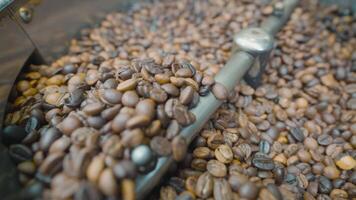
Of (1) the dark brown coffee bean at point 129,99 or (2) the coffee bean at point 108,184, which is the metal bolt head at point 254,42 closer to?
(1) the dark brown coffee bean at point 129,99

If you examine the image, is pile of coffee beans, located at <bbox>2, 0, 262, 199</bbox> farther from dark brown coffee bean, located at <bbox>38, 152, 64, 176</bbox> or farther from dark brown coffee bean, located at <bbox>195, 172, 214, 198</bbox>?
dark brown coffee bean, located at <bbox>195, 172, 214, 198</bbox>

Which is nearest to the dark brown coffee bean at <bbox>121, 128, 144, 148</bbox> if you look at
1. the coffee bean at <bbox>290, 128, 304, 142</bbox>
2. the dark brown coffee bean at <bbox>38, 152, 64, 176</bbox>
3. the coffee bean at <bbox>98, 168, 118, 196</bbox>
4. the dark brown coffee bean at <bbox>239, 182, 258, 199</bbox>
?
the coffee bean at <bbox>98, 168, 118, 196</bbox>

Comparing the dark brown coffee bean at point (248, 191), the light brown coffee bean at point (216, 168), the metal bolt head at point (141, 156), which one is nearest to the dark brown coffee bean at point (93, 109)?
the metal bolt head at point (141, 156)

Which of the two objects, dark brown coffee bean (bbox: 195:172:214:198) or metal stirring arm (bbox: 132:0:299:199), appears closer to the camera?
metal stirring arm (bbox: 132:0:299:199)

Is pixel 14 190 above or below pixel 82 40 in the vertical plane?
below

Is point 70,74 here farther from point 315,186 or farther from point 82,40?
point 315,186

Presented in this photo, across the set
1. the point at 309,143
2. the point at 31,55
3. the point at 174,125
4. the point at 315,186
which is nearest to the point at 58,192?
the point at 174,125

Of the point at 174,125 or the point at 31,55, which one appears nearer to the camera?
the point at 174,125
